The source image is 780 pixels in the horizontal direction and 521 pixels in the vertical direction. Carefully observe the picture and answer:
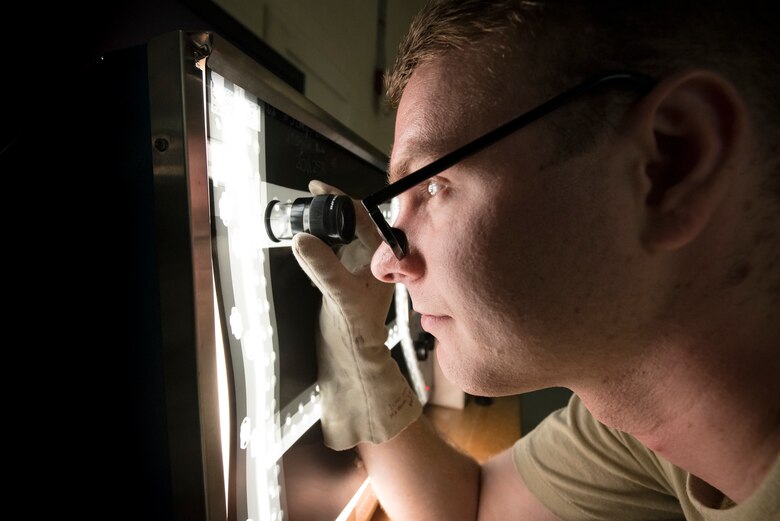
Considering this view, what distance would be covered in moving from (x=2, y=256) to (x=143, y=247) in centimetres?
13

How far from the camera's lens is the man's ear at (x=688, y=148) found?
1.20 feet

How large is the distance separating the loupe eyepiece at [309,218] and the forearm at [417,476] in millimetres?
440

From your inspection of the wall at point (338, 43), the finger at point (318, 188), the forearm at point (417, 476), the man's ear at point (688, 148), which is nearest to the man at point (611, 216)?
the man's ear at point (688, 148)

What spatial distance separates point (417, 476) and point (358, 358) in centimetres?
29

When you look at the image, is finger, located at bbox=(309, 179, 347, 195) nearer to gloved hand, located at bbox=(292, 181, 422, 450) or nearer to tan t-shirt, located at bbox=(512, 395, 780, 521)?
gloved hand, located at bbox=(292, 181, 422, 450)

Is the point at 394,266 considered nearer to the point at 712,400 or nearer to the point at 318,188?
the point at 318,188

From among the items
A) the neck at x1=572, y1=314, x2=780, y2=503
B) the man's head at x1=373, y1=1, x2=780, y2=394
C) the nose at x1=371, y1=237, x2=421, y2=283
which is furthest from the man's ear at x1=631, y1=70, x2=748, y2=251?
the nose at x1=371, y1=237, x2=421, y2=283

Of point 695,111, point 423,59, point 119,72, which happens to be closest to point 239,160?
point 119,72

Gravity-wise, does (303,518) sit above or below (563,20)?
below

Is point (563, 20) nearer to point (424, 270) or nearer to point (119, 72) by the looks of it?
point (424, 270)

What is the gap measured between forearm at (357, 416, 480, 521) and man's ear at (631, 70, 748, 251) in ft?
1.82

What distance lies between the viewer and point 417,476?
29.5 inches

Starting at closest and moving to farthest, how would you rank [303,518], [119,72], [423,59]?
[119,72] < [423,59] < [303,518]

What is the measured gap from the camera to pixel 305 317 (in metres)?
0.61
